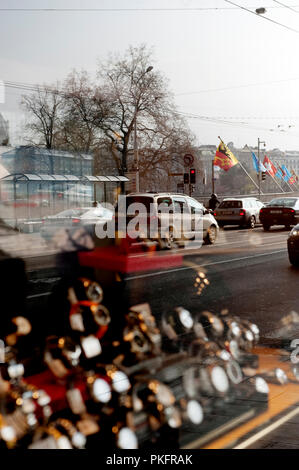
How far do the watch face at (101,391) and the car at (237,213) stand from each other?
85.4 ft

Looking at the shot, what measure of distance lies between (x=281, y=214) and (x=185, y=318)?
2125 centimetres

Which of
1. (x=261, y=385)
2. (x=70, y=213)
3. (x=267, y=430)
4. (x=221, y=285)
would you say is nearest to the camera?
(x=267, y=430)

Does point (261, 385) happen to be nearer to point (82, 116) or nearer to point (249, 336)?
point (249, 336)

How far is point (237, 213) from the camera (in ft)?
101

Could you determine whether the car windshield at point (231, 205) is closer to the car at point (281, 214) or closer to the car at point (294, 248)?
the car at point (281, 214)

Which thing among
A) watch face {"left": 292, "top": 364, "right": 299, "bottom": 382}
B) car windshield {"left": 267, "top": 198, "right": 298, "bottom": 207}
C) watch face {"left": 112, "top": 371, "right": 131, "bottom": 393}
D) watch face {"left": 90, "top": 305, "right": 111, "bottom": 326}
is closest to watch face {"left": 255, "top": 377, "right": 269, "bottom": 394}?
watch face {"left": 292, "top": 364, "right": 299, "bottom": 382}

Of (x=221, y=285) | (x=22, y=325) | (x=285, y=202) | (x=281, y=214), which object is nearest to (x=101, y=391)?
(x=22, y=325)

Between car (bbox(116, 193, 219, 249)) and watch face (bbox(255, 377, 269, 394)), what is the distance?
13596mm

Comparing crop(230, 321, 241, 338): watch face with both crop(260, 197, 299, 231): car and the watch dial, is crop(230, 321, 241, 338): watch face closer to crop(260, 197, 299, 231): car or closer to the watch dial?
the watch dial

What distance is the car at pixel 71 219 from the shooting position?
73.3 feet

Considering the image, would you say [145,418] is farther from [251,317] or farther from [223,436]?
[251,317]

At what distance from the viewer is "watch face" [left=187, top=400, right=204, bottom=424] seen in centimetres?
428

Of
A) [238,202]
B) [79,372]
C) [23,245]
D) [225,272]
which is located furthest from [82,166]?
[79,372]

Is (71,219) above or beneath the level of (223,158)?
beneath
